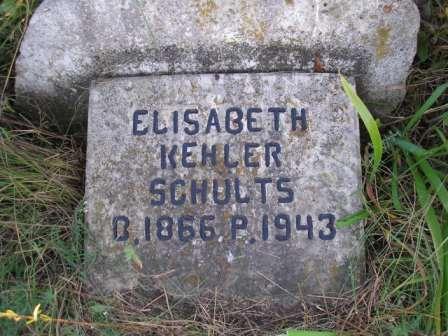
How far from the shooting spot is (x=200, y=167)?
203 centimetres

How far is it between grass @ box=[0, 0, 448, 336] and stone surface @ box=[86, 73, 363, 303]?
0.07 metres

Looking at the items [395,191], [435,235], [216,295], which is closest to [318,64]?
[395,191]

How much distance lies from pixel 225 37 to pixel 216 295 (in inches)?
38.1

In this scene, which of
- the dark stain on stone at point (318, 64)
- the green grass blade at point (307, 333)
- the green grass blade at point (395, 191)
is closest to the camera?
the green grass blade at point (307, 333)

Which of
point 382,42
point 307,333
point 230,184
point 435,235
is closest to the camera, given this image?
point 307,333

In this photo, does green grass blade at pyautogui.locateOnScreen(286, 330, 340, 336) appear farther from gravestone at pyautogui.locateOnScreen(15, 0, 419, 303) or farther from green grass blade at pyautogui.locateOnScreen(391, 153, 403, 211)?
green grass blade at pyautogui.locateOnScreen(391, 153, 403, 211)

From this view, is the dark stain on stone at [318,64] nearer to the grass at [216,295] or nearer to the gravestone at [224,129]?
the gravestone at [224,129]

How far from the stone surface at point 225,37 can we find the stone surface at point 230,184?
8 cm

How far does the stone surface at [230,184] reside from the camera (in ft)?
6.41

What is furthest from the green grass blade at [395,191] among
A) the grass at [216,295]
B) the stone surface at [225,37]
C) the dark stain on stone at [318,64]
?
the dark stain on stone at [318,64]

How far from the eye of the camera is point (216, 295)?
6.35 feet

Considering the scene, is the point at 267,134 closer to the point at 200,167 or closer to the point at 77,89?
the point at 200,167

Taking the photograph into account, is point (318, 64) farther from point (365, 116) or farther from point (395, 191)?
point (395, 191)

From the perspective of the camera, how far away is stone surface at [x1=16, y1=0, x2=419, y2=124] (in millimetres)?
2082
